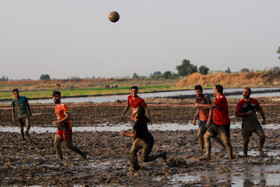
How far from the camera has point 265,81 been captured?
3679 inches

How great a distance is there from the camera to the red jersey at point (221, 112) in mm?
11000

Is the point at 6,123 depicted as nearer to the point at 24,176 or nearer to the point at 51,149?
the point at 51,149

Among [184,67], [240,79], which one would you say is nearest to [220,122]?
[240,79]

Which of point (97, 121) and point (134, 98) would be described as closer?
point (134, 98)

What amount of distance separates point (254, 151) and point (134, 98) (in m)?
3.66

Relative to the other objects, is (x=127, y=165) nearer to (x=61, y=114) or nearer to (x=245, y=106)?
(x=61, y=114)

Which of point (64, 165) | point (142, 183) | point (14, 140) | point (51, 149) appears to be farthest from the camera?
point (14, 140)

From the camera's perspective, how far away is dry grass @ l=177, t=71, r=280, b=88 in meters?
92.9

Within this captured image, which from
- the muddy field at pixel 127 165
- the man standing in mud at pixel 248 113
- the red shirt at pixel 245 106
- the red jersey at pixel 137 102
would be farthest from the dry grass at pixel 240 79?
the red shirt at pixel 245 106

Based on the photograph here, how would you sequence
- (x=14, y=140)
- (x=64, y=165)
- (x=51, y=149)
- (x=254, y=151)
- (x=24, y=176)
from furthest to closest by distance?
(x=14, y=140) < (x=51, y=149) < (x=254, y=151) < (x=64, y=165) < (x=24, y=176)

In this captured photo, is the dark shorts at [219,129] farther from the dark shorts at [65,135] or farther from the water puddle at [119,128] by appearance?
the water puddle at [119,128]

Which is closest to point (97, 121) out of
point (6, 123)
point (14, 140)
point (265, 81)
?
point (6, 123)

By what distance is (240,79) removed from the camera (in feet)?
322

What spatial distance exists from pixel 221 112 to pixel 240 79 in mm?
89234
